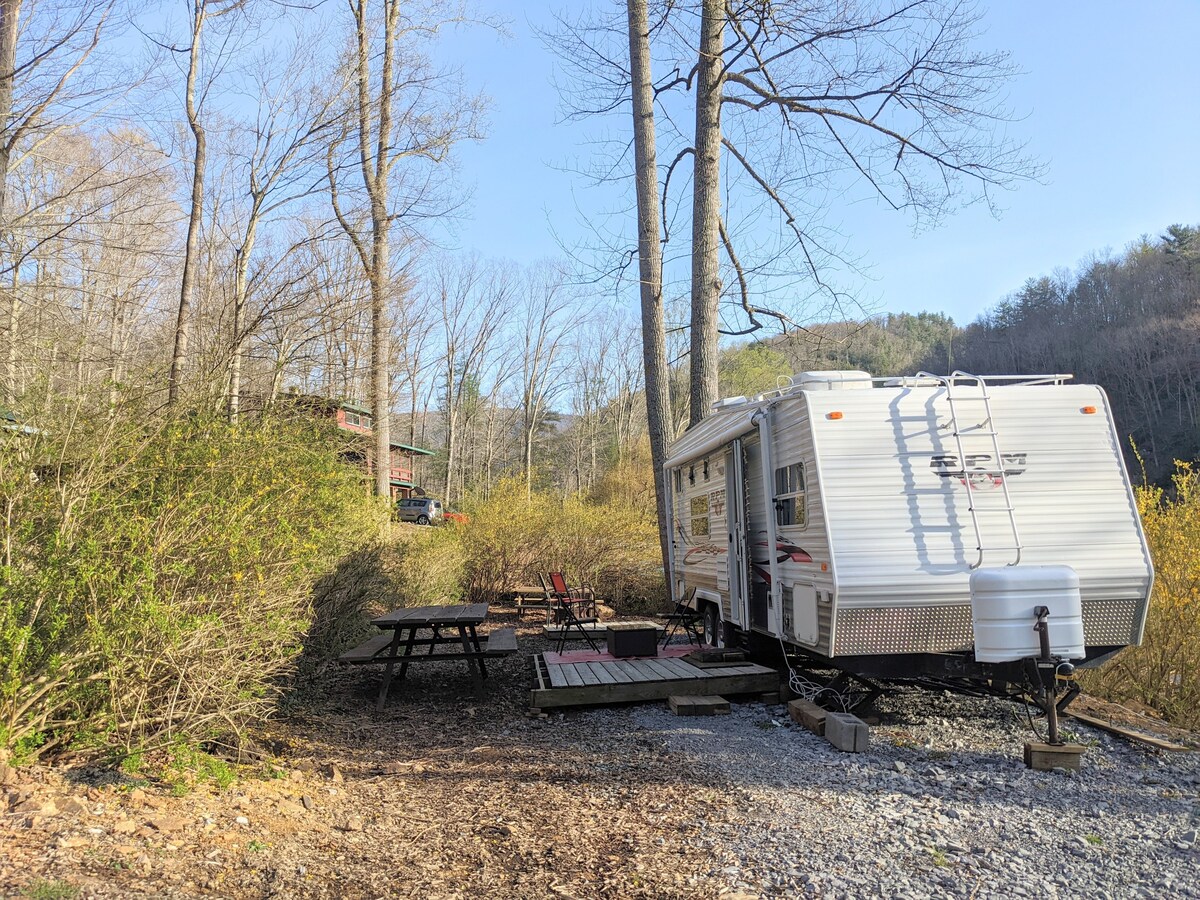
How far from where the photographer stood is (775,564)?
6531 millimetres

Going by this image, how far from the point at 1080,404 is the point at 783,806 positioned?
3.79 m

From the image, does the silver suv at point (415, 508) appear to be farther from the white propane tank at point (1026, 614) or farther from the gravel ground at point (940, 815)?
the white propane tank at point (1026, 614)

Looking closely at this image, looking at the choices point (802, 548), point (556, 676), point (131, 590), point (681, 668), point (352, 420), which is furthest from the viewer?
point (352, 420)

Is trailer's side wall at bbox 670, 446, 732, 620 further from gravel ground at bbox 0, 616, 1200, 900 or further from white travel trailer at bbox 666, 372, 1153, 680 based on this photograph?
gravel ground at bbox 0, 616, 1200, 900

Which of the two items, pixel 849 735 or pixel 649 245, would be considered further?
pixel 649 245

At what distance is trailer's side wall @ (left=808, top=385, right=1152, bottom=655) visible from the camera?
536 cm

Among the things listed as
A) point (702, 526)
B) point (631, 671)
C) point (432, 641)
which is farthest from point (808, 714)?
point (432, 641)

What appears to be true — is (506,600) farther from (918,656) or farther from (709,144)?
(918,656)

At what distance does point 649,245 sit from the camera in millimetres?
12258

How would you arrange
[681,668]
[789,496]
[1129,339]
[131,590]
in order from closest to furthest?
[131,590] < [789,496] < [681,668] < [1129,339]

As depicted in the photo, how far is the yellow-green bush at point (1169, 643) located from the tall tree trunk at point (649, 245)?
5986 mm

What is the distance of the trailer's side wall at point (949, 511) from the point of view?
211 inches

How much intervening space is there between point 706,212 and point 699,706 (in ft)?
25.2

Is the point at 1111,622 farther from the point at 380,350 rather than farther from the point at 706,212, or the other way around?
the point at 380,350
